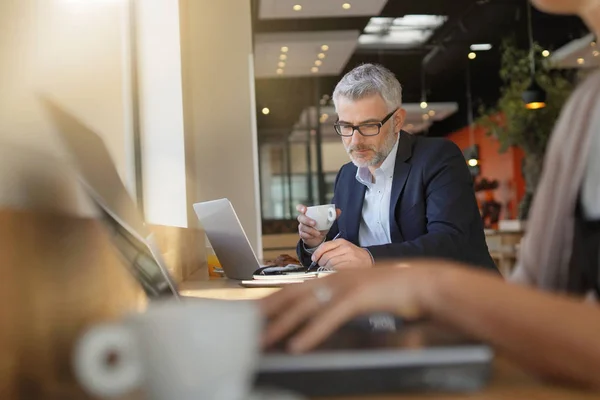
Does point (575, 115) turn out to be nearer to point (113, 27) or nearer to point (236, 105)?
point (113, 27)

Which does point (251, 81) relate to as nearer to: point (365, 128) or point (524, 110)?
point (365, 128)

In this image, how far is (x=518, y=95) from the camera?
7.02 m

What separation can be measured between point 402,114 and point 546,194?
70.9 inches

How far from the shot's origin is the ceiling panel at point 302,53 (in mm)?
6301

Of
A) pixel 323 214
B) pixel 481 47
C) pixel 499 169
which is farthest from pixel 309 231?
pixel 499 169

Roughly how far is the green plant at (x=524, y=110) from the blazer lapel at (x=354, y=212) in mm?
4047

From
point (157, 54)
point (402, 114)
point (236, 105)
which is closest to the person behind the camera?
point (402, 114)

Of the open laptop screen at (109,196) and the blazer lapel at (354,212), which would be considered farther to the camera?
the blazer lapel at (354,212)

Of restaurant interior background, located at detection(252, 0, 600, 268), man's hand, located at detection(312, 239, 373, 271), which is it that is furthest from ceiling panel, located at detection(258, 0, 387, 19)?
man's hand, located at detection(312, 239, 373, 271)

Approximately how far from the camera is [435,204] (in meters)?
2.17

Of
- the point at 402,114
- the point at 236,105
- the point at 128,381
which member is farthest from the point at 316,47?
the point at 128,381

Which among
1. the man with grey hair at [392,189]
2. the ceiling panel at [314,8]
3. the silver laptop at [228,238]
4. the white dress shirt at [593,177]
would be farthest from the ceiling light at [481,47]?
the white dress shirt at [593,177]

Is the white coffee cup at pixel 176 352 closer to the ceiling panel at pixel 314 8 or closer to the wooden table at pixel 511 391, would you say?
the wooden table at pixel 511 391

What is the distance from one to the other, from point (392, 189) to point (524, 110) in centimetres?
494
